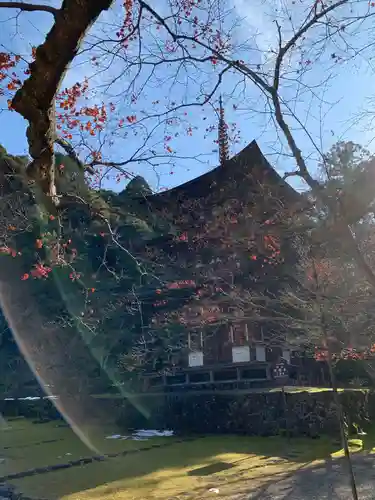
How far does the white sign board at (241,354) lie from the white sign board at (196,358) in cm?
124

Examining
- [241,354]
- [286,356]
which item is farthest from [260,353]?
[286,356]

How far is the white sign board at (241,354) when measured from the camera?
48.5ft

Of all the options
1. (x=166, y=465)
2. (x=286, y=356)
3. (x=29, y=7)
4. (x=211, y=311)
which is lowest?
(x=166, y=465)

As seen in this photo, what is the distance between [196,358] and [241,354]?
171 centimetres

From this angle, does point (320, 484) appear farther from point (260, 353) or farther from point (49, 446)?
point (49, 446)

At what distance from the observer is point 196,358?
623 inches

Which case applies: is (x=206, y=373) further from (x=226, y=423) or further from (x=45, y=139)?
(x=45, y=139)

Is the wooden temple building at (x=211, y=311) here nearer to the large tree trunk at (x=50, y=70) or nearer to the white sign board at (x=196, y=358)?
the white sign board at (x=196, y=358)

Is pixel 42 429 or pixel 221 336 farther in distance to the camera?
pixel 42 429

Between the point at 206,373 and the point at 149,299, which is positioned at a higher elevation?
the point at 149,299

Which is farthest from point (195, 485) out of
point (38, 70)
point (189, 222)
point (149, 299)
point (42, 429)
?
point (42, 429)

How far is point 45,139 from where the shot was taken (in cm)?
353

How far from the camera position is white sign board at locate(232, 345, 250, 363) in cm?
1478

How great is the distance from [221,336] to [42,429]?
7.21 meters
